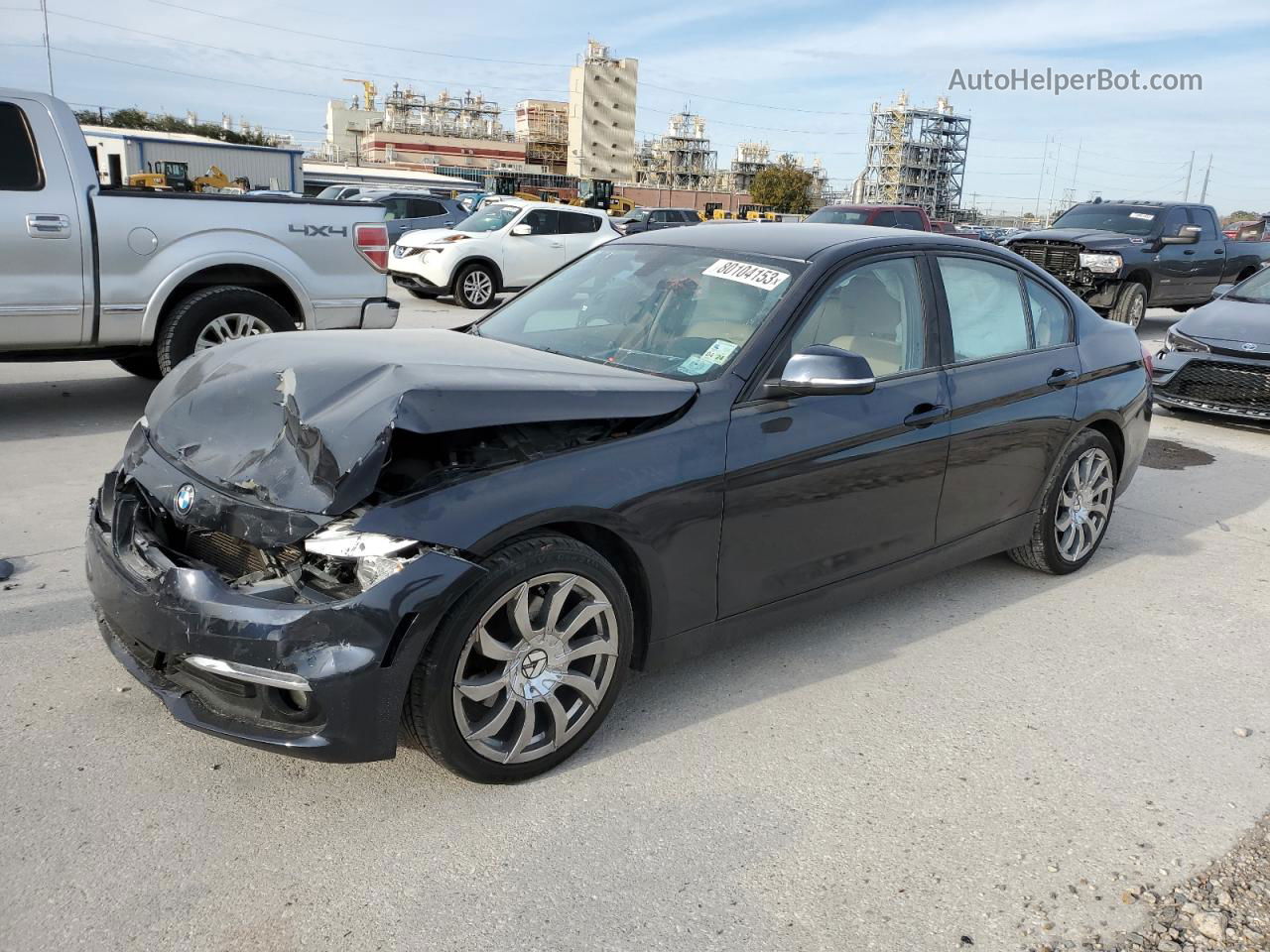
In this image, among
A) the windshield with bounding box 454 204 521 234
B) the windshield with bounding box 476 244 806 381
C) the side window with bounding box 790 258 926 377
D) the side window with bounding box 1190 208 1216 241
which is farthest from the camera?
the windshield with bounding box 454 204 521 234

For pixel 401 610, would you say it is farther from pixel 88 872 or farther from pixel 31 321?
pixel 31 321

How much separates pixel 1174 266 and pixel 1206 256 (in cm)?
98

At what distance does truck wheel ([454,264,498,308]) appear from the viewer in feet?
51.9

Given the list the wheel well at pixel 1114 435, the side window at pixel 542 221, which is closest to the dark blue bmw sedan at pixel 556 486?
the wheel well at pixel 1114 435

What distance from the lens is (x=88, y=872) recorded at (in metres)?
2.55

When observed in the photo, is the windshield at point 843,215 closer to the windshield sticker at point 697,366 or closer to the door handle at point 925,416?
the door handle at point 925,416

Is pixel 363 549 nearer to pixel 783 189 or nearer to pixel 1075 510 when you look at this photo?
pixel 1075 510

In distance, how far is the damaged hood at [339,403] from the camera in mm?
2715

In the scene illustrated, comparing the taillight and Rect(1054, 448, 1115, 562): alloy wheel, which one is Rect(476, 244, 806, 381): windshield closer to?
Rect(1054, 448, 1115, 562): alloy wheel

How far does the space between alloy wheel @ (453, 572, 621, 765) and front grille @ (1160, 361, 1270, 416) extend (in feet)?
Answer: 24.6

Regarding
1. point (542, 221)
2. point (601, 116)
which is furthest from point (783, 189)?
point (542, 221)

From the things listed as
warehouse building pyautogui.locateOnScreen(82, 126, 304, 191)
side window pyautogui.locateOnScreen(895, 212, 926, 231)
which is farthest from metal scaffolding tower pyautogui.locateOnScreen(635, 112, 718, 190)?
side window pyautogui.locateOnScreen(895, 212, 926, 231)

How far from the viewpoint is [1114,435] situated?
5168 millimetres

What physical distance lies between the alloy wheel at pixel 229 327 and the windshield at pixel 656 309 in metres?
3.46
